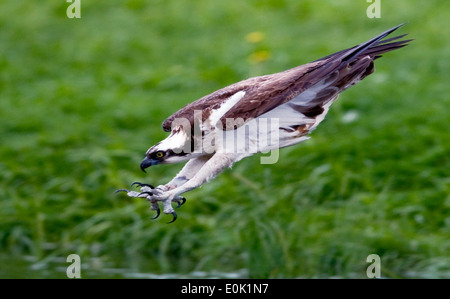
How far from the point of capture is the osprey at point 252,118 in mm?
3932

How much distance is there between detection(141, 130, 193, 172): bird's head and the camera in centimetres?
393

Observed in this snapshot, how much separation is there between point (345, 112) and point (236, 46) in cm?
227

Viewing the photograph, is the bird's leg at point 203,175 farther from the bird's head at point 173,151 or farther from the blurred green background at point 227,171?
the blurred green background at point 227,171

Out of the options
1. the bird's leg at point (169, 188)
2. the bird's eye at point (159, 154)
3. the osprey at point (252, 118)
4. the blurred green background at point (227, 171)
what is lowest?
the bird's leg at point (169, 188)

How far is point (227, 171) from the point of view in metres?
8.97

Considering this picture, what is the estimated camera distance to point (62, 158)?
32.3ft

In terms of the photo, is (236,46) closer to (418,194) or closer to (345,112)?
(345,112)

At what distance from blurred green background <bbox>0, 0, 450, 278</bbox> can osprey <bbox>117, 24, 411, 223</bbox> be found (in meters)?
2.19

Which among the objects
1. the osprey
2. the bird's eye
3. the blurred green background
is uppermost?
the blurred green background

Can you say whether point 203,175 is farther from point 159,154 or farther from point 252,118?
point 252,118

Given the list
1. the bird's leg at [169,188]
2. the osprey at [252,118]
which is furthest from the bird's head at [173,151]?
the bird's leg at [169,188]

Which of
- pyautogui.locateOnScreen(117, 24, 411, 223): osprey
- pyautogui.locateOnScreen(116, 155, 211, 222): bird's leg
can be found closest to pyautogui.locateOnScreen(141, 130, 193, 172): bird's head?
pyautogui.locateOnScreen(117, 24, 411, 223): osprey

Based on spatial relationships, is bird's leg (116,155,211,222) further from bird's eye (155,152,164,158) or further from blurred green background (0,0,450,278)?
blurred green background (0,0,450,278)
